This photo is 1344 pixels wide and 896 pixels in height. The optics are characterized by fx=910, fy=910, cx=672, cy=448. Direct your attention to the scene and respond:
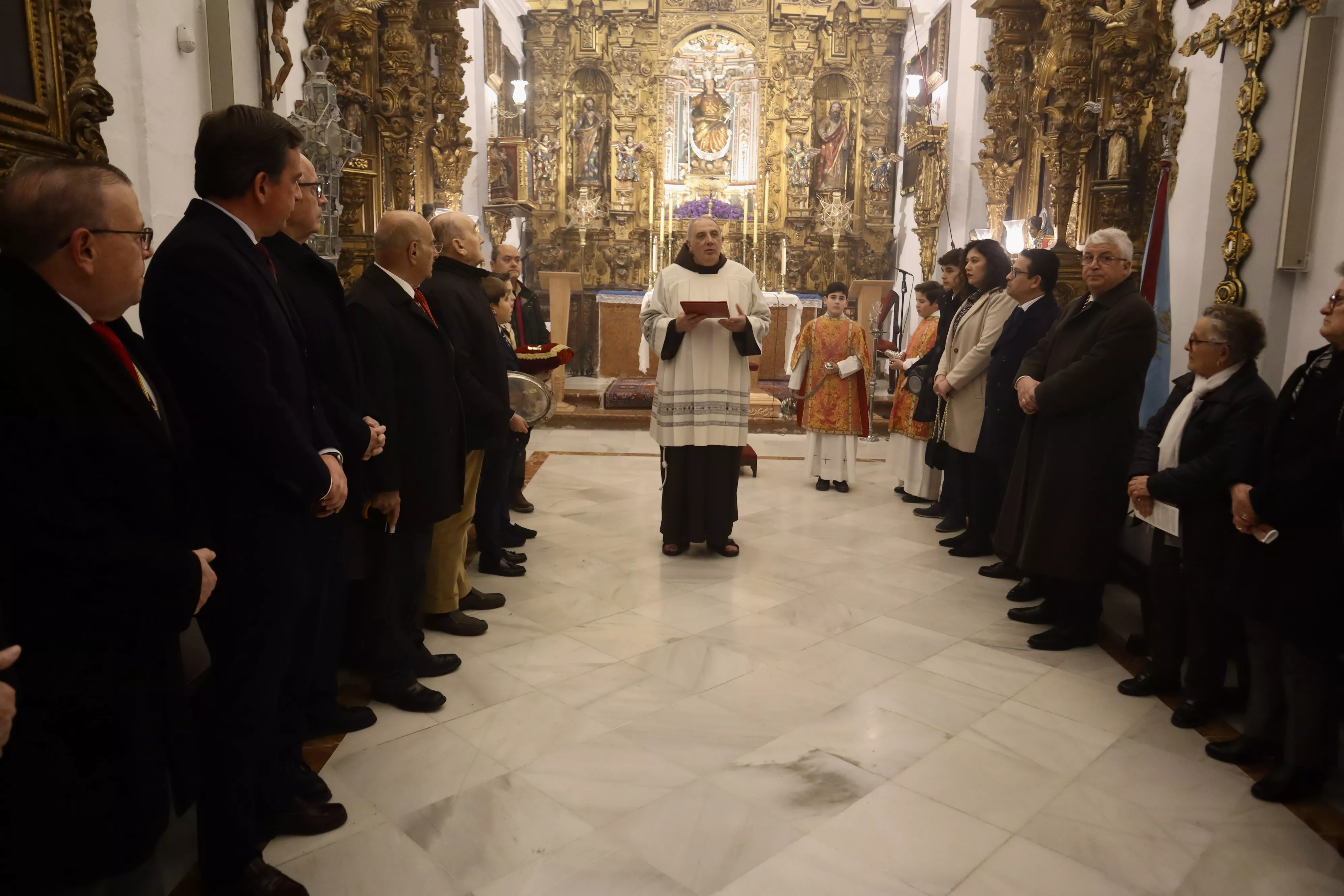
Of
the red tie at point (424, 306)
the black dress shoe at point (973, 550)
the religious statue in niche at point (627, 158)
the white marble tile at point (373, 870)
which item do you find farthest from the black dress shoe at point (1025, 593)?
the religious statue in niche at point (627, 158)

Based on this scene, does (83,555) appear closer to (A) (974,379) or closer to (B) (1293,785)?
(B) (1293,785)

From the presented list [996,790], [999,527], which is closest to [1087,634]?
[999,527]

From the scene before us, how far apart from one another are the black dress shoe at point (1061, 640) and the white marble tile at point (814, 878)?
198 centimetres

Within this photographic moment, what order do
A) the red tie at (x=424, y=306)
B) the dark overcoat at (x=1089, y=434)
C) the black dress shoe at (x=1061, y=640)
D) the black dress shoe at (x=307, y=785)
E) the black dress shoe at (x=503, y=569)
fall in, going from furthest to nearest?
the black dress shoe at (x=503, y=569) < the black dress shoe at (x=1061, y=640) < the dark overcoat at (x=1089, y=434) < the red tie at (x=424, y=306) < the black dress shoe at (x=307, y=785)

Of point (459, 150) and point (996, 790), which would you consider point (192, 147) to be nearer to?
point (459, 150)

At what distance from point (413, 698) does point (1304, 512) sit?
2965mm

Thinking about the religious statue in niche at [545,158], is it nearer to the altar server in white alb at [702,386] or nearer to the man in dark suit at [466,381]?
the altar server in white alb at [702,386]

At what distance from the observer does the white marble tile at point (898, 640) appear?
398 centimetres

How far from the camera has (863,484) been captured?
7.52m

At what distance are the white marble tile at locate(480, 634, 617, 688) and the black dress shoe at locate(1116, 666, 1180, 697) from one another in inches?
80.7

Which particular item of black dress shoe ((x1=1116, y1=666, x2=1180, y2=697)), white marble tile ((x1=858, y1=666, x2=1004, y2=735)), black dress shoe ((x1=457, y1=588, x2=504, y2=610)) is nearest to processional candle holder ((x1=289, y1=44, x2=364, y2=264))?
black dress shoe ((x1=457, y1=588, x2=504, y2=610))

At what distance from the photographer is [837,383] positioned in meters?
7.23

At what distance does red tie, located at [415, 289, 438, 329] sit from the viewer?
329 centimetres

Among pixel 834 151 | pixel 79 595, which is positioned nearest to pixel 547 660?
pixel 79 595
